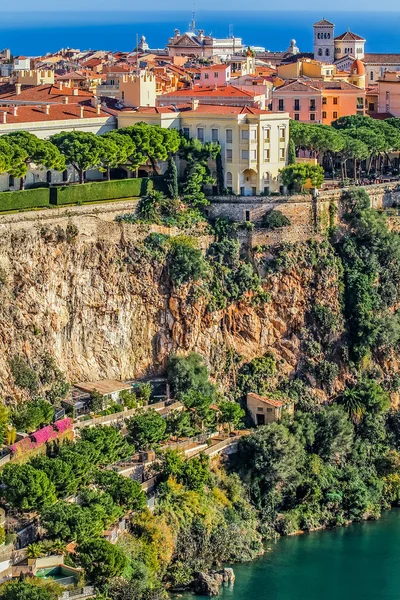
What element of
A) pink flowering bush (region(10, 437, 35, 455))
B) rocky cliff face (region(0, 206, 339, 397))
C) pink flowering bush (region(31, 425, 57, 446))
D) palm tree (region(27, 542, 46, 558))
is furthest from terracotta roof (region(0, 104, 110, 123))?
palm tree (region(27, 542, 46, 558))

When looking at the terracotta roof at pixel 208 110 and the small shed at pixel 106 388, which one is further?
the terracotta roof at pixel 208 110

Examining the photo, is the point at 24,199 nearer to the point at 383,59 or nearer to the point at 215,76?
the point at 215,76

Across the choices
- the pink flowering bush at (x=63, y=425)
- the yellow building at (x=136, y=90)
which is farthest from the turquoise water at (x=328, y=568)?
the yellow building at (x=136, y=90)

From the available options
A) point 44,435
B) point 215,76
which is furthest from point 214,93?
point 44,435

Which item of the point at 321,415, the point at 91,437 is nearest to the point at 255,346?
the point at 321,415

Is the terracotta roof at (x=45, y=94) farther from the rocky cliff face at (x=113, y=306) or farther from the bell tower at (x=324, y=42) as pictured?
the bell tower at (x=324, y=42)

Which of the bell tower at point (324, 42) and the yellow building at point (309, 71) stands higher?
the bell tower at point (324, 42)

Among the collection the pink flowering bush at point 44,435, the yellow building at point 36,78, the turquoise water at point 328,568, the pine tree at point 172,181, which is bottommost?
the turquoise water at point 328,568
